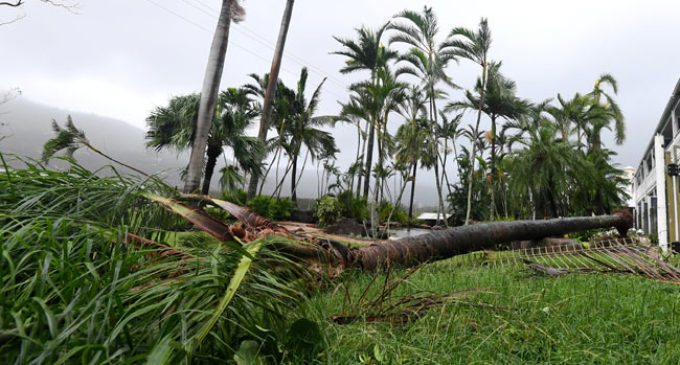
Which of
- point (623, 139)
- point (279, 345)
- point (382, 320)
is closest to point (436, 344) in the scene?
point (382, 320)

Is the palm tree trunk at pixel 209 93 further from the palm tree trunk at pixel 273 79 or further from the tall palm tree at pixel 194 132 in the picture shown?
the palm tree trunk at pixel 273 79

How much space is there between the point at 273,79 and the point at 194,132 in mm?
3915

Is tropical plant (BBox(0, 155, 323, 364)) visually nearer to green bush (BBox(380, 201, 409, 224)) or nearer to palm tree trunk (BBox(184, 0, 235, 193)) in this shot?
palm tree trunk (BBox(184, 0, 235, 193))

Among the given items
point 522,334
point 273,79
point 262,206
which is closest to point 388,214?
point 262,206

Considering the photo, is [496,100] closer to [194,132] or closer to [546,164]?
[546,164]

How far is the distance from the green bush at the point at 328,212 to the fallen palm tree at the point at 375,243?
40.8 ft

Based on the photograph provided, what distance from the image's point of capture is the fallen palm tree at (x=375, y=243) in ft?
4.33

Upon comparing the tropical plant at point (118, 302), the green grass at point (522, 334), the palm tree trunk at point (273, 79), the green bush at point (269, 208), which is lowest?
the green grass at point (522, 334)

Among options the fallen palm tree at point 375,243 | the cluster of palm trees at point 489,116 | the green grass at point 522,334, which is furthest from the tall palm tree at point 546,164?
the green grass at point 522,334

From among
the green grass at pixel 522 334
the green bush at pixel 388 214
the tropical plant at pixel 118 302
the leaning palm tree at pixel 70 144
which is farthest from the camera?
the green bush at pixel 388 214

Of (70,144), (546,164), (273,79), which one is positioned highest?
(273,79)

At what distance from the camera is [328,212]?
16766mm

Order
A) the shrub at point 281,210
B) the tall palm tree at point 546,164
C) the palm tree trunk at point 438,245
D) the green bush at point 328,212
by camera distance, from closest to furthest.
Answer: the palm tree trunk at point 438,245 → the tall palm tree at point 546,164 → the shrub at point 281,210 → the green bush at point 328,212

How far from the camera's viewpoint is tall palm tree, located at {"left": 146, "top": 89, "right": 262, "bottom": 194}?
11307 mm
